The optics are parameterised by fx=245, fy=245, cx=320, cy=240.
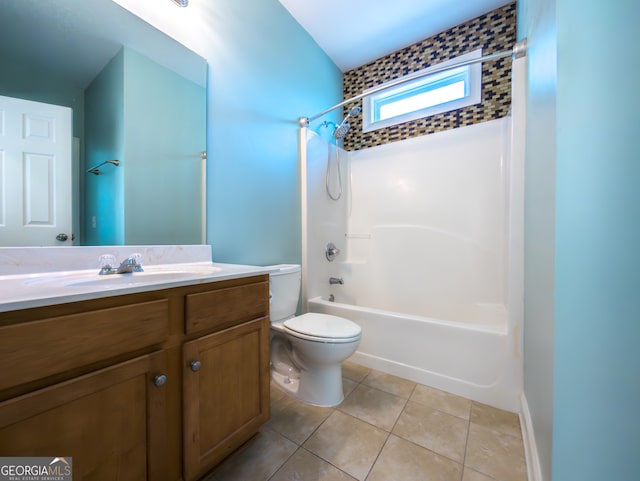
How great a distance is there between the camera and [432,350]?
1.53m

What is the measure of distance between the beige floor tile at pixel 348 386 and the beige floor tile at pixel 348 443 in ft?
0.69

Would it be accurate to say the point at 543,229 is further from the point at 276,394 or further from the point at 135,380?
the point at 276,394

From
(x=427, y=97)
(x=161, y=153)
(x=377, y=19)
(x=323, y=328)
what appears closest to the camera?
(x=161, y=153)

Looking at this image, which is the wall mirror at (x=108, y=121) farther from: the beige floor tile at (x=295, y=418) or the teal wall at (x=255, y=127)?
the beige floor tile at (x=295, y=418)

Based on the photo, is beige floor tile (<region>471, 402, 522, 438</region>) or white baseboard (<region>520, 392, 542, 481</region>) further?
beige floor tile (<region>471, 402, 522, 438</region>)

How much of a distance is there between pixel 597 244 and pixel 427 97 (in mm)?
2103

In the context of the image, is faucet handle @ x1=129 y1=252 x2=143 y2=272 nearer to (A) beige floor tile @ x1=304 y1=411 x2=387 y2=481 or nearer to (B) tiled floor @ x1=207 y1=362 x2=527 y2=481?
(B) tiled floor @ x1=207 y1=362 x2=527 y2=481

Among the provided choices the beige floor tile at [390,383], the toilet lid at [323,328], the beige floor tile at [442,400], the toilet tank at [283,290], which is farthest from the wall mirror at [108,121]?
the beige floor tile at [442,400]

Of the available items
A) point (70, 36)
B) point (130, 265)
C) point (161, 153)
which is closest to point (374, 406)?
point (130, 265)

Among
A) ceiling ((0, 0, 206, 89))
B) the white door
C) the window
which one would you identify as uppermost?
the window

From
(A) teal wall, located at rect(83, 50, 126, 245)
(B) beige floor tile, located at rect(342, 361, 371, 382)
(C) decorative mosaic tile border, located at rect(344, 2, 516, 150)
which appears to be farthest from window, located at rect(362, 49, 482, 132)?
(B) beige floor tile, located at rect(342, 361, 371, 382)

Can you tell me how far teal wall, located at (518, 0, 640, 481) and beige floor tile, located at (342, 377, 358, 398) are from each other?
952 mm

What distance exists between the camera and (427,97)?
223cm

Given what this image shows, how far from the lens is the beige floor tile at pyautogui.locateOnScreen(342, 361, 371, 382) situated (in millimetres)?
1654
